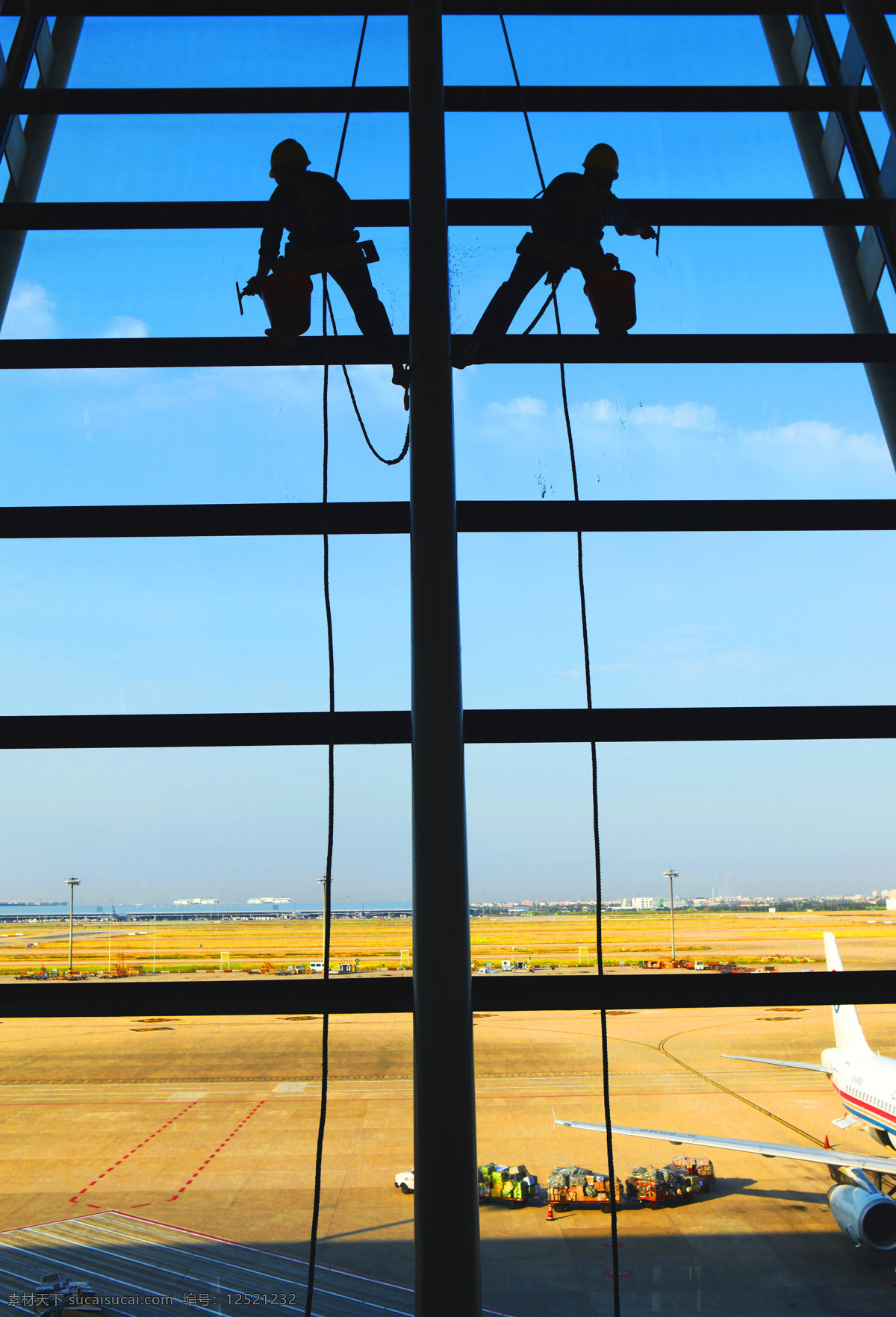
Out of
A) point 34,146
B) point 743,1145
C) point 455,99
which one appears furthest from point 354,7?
point 743,1145

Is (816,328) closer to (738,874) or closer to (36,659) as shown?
(738,874)

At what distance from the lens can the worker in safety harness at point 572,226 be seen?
2.97m

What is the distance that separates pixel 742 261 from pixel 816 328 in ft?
1.93

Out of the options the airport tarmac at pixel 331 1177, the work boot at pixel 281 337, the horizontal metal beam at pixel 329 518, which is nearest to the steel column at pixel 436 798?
the work boot at pixel 281 337

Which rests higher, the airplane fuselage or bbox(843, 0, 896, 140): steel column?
bbox(843, 0, 896, 140): steel column

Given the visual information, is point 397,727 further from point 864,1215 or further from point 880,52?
point 880,52

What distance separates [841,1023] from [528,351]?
8.07 meters

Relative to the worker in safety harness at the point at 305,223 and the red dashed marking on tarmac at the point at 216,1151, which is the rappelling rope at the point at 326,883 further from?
the red dashed marking on tarmac at the point at 216,1151

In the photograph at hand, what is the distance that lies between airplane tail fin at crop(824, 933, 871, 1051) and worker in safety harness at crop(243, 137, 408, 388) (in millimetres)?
3438

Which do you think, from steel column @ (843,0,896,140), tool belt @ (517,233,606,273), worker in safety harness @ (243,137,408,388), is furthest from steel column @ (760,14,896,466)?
worker in safety harness @ (243,137,408,388)

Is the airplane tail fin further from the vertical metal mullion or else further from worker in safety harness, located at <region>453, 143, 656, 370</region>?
the vertical metal mullion

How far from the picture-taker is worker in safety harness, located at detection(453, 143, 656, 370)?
2971 mm

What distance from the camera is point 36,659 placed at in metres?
4.06

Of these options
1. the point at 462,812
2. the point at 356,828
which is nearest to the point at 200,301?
the point at 356,828
